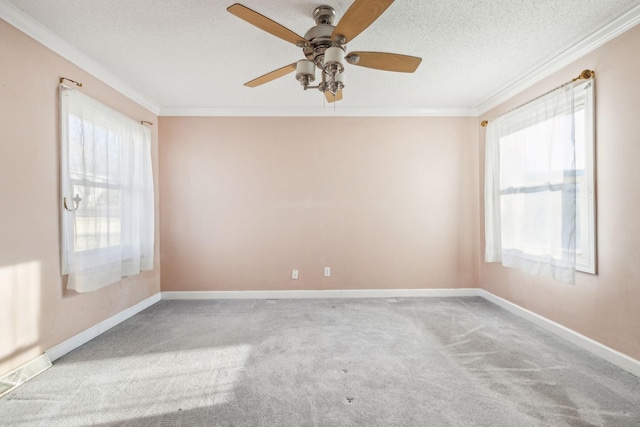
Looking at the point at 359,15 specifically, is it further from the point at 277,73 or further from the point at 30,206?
the point at 30,206

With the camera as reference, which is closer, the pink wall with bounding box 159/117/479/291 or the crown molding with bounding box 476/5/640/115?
the crown molding with bounding box 476/5/640/115

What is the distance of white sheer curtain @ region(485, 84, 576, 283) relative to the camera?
7.83 feet

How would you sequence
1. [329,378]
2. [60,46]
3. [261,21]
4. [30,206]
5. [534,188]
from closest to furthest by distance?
[261,21], [329,378], [30,206], [60,46], [534,188]

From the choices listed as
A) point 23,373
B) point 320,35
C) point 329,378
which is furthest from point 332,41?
point 23,373

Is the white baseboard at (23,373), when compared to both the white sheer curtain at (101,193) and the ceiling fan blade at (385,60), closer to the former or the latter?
the white sheer curtain at (101,193)

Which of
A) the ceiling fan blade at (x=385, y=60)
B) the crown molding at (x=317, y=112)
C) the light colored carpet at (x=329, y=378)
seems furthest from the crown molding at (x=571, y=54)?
the light colored carpet at (x=329, y=378)

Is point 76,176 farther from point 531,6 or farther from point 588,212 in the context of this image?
point 588,212

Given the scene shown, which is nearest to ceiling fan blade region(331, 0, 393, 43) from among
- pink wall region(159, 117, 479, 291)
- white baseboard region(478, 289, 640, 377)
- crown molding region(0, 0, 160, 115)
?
crown molding region(0, 0, 160, 115)

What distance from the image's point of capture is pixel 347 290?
3762mm

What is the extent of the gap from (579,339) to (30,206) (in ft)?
14.0

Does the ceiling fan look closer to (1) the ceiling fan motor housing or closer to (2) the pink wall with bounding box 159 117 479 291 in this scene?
(1) the ceiling fan motor housing

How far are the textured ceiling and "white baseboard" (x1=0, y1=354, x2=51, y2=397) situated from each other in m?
2.35

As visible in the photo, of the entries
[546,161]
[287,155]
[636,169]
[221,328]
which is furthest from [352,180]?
[636,169]

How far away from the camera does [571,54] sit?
94.4 inches
